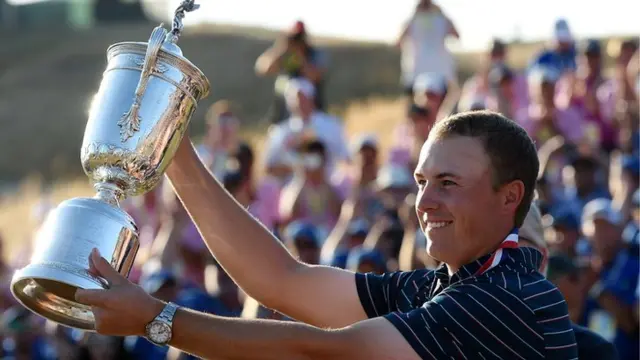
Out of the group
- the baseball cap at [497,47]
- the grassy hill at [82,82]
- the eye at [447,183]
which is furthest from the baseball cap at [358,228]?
the grassy hill at [82,82]

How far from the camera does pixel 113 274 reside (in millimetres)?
3393

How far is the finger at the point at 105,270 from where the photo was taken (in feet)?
11.1

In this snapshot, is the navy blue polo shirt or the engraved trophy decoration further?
the engraved trophy decoration

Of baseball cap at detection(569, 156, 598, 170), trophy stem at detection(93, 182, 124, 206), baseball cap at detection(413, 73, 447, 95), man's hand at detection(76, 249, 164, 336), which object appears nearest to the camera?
man's hand at detection(76, 249, 164, 336)

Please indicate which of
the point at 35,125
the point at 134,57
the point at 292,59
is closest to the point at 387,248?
the point at 292,59

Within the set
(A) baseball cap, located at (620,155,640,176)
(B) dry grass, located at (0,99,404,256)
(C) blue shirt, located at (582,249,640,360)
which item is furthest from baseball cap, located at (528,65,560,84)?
(B) dry grass, located at (0,99,404,256)

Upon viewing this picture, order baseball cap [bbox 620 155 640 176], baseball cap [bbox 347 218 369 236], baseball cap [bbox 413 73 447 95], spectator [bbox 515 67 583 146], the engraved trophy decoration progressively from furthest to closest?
baseball cap [bbox 413 73 447 95], spectator [bbox 515 67 583 146], baseball cap [bbox 620 155 640 176], baseball cap [bbox 347 218 369 236], the engraved trophy decoration

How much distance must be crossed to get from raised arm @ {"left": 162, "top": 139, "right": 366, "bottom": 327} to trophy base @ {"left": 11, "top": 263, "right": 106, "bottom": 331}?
0.68 m

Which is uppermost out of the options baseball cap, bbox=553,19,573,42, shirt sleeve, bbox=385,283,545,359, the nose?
baseball cap, bbox=553,19,573,42

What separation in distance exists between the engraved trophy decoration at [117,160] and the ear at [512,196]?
3.43ft

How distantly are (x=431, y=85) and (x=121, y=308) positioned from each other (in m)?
7.52

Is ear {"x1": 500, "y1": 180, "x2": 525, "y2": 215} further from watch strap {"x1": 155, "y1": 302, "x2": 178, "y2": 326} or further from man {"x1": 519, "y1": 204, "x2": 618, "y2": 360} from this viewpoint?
watch strap {"x1": 155, "y1": 302, "x2": 178, "y2": 326}

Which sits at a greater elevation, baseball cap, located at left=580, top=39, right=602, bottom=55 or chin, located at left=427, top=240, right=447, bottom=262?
baseball cap, located at left=580, top=39, right=602, bottom=55

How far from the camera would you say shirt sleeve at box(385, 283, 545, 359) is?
11.1ft
